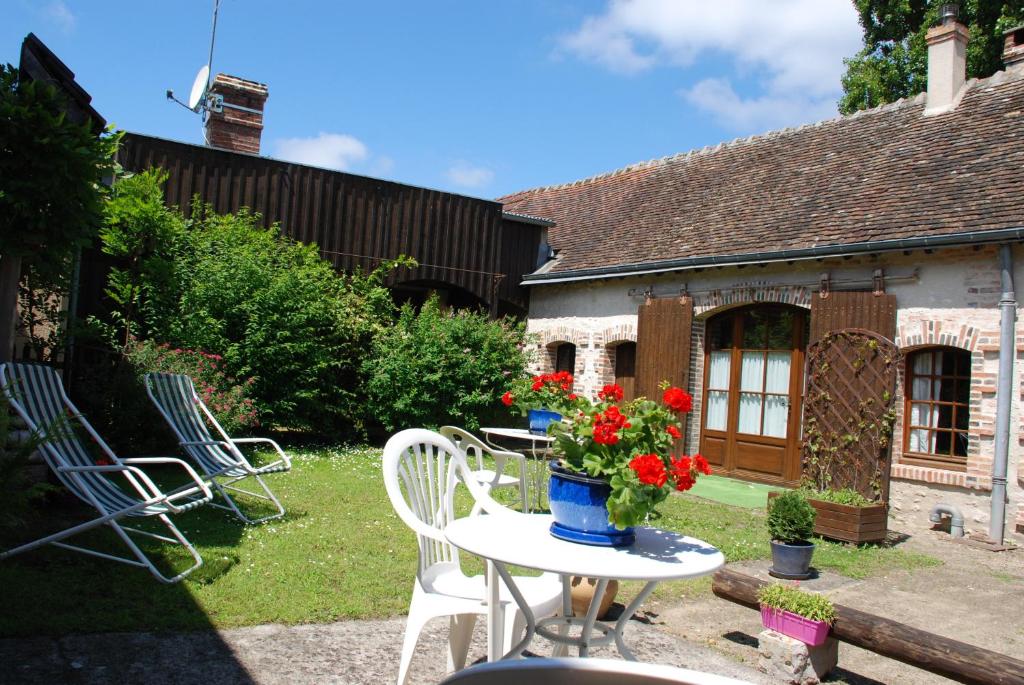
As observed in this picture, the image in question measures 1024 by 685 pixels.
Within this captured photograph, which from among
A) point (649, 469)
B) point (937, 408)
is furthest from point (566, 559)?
point (937, 408)

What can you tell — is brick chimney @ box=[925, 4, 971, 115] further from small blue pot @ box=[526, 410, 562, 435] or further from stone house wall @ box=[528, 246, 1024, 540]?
small blue pot @ box=[526, 410, 562, 435]

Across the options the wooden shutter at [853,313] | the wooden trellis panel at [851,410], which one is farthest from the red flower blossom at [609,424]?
the wooden shutter at [853,313]

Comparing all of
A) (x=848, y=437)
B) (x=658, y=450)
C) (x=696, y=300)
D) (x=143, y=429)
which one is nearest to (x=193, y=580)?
(x=658, y=450)

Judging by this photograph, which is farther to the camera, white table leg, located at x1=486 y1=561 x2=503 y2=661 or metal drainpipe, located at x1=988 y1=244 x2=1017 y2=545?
metal drainpipe, located at x1=988 y1=244 x2=1017 y2=545

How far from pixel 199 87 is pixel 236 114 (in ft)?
4.73

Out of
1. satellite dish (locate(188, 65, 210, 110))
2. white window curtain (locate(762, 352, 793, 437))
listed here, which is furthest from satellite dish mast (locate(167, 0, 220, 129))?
white window curtain (locate(762, 352, 793, 437))

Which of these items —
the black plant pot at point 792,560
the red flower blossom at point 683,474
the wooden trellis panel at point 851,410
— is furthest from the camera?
the wooden trellis panel at point 851,410

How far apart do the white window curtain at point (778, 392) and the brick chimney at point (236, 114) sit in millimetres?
8933

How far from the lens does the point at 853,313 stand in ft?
29.9

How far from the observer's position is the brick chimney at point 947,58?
1044 centimetres

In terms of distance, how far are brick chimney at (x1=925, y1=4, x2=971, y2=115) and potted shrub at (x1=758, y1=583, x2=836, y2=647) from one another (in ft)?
30.1

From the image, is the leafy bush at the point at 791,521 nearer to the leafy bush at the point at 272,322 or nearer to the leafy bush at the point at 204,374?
the leafy bush at the point at 204,374

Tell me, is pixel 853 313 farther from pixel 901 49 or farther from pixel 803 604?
pixel 901 49

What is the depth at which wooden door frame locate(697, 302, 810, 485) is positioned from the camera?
1009cm
